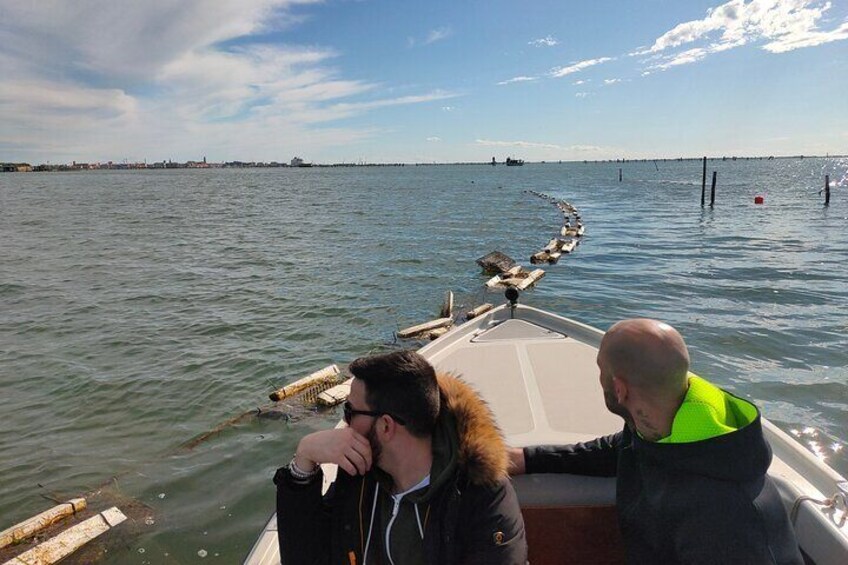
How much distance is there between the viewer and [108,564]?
20.0ft

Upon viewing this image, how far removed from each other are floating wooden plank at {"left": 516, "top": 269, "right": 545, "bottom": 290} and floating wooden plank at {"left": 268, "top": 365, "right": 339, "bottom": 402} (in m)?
9.43

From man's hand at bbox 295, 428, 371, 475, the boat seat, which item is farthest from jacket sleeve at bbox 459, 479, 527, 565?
the boat seat

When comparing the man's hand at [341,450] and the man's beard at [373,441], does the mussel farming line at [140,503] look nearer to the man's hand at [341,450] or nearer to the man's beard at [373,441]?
the man's hand at [341,450]

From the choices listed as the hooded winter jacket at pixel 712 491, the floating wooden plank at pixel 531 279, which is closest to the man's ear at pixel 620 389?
the hooded winter jacket at pixel 712 491

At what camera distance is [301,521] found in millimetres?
2592

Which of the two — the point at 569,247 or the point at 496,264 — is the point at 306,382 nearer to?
the point at 496,264

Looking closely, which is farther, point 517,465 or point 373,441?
point 517,465

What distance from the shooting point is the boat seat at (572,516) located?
3.38 meters

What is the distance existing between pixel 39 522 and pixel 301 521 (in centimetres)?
588

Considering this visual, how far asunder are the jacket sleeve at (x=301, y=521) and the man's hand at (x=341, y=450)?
168 mm

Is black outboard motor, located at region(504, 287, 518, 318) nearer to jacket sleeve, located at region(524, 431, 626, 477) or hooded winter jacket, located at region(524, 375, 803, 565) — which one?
jacket sleeve, located at region(524, 431, 626, 477)

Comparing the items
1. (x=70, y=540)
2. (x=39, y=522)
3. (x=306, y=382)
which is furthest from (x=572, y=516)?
(x=306, y=382)

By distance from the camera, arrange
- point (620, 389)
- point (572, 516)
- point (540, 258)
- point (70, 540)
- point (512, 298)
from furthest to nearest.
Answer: point (540, 258) < point (512, 298) < point (70, 540) < point (572, 516) < point (620, 389)

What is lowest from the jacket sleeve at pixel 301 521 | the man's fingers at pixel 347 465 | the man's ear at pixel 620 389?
the jacket sleeve at pixel 301 521
